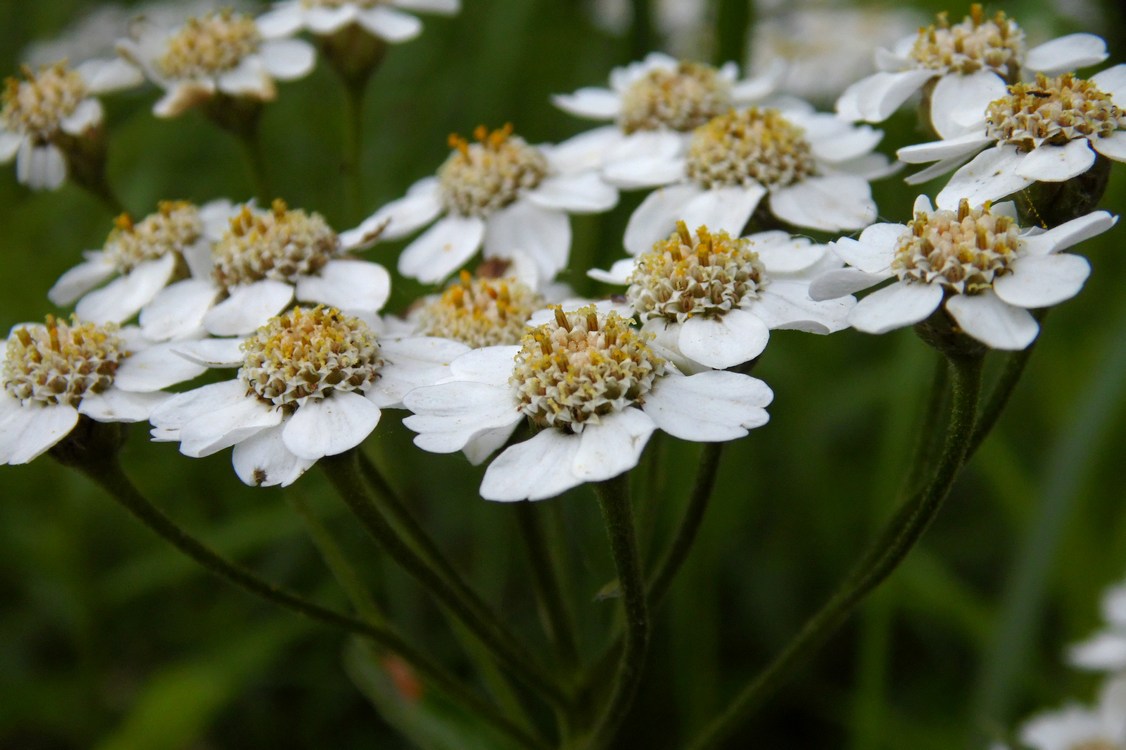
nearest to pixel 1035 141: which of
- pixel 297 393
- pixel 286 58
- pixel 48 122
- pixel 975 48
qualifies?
pixel 975 48

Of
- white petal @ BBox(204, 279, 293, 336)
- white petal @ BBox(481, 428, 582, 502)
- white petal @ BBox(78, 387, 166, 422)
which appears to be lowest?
white petal @ BBox(78, 387, 166, 422)

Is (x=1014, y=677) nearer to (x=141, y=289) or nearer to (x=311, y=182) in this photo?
(x=141, y=289)

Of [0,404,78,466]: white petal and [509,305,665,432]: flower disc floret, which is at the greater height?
[509,305,665,432]: flower disc floret

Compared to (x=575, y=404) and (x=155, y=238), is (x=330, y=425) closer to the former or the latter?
(x=575, y=404)

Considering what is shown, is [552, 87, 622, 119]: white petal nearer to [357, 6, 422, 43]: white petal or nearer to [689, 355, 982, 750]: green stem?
[357, 6, 422, 43]: white petal

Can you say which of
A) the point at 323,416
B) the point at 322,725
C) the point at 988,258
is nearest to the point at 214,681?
the point at 322,725

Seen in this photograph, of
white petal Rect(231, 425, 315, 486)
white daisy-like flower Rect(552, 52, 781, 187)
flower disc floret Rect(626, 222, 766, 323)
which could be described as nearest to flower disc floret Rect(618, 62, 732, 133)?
white daisy-like flower Rect(552, 52, 781, 187)

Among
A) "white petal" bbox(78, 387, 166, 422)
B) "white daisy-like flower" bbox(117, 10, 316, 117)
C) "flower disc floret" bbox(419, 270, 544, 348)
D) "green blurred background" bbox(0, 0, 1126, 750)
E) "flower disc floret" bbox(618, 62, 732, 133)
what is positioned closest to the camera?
"white petal" bbox(78, 387, 166, 422)
